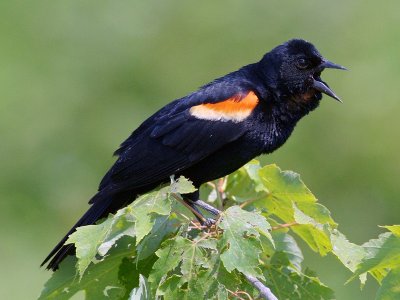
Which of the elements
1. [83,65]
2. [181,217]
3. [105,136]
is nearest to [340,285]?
[105,136]

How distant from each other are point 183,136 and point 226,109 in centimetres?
19

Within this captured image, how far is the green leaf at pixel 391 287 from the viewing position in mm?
2424

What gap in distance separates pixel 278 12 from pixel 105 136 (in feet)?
7.28

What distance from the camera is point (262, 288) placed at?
2.79 meters

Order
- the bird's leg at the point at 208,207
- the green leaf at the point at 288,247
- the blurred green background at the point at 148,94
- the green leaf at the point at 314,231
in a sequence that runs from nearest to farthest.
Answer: the green leaf at the point at 314,231 < the green leaf at the point at 288,247 < the bird's leg at the point at 208,207 < the blurred green background at the point at 148,94

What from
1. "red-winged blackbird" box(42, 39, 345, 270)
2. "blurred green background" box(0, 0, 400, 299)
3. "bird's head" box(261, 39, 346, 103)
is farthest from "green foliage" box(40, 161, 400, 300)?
"blurred green background" box(0, 0, 400, 299)

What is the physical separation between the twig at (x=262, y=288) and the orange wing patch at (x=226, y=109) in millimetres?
920

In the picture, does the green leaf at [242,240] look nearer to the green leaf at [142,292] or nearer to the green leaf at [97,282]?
the green leaf at [142,292]

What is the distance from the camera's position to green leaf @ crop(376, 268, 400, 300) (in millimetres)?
2424

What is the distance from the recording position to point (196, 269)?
2721 mm

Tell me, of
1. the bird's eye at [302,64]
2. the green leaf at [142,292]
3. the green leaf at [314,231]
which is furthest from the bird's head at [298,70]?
the green leaf at [142,292]

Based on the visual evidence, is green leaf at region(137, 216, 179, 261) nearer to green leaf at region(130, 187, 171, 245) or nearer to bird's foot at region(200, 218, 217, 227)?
bird's foot at region(200, 218, 217, 227)

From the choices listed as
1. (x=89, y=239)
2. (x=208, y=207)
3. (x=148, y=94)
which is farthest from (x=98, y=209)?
(x=148, y=94)

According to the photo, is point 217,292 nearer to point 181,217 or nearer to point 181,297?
point 181,297
